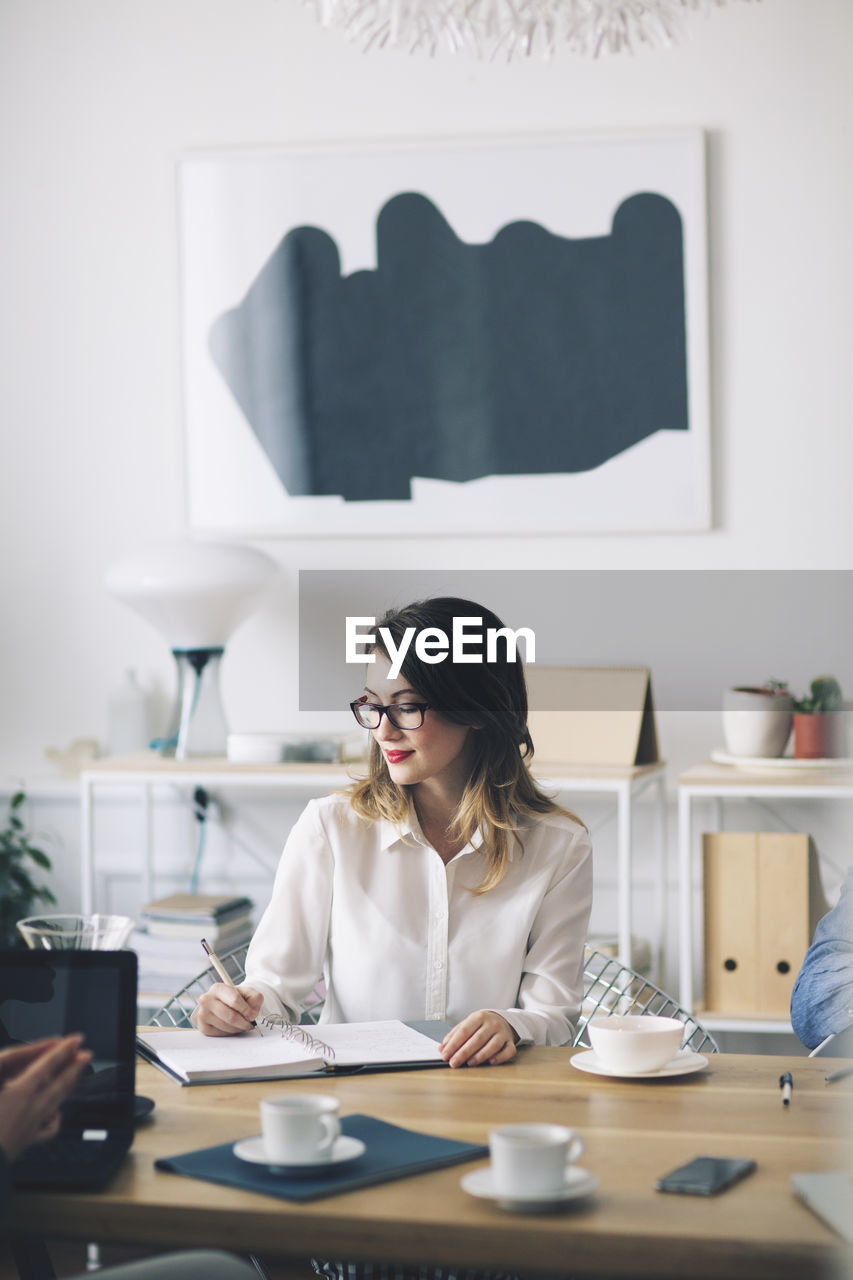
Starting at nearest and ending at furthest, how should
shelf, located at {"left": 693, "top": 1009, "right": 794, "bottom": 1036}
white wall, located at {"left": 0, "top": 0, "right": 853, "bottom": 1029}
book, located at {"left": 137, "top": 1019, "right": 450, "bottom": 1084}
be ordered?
book, located at {"left": 137, "top": 1019, "right": 450, "bottom": 1084}, shelf, located at {"left": 693, "top": 1009, "right": 794, "bottom": 1036}, white wall, located at {"left": 0, "top": 0, "right": 853, "bottom": 1029}

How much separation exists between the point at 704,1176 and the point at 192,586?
2010 mm

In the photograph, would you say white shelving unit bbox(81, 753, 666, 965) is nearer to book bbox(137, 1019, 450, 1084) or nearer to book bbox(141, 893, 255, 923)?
book bbox(141, 893, 255, 923)

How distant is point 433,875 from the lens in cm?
178

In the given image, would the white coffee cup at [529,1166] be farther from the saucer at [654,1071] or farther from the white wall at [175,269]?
the white wall at [175,269]

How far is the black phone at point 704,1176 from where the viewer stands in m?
1.02

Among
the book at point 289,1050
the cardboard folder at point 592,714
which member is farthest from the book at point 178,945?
the book at point 289,1050

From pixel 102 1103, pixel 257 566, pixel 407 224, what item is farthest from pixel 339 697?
pixel 102 1103

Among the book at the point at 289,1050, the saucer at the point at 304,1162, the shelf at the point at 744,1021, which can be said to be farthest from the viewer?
the shelf at the point at 744,1021

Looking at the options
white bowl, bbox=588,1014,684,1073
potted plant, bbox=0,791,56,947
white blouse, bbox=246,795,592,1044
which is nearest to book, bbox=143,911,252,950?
potted plant, bbox=0,791,56,947

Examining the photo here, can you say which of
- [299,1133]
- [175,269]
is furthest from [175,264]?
[299,1133]

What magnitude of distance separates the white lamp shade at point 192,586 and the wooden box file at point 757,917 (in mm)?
1112

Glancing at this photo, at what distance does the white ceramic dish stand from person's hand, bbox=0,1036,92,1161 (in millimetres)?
1796

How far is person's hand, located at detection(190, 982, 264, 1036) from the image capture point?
1479 millimetres

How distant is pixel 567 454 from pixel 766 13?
1.05 m
